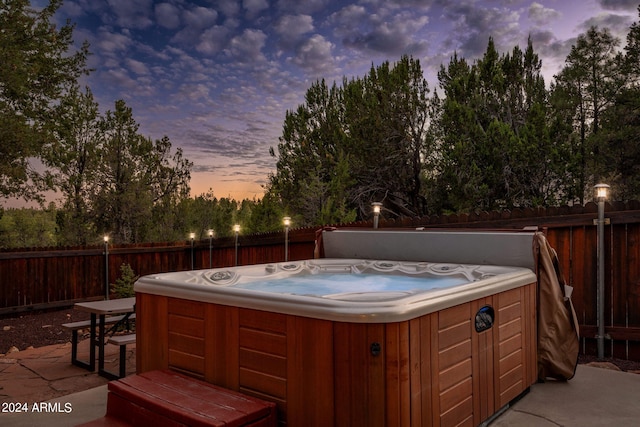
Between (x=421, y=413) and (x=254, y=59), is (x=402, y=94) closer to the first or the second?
(x=254, y=59)

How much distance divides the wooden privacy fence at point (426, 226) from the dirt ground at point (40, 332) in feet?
0.48

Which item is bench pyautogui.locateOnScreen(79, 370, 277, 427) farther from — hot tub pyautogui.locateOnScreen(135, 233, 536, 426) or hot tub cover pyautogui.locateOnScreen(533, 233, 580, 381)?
hot tub cover pyautogui.locateOnScreen(533, 233, 580, 381)

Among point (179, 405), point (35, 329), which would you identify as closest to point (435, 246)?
point (179, 405)

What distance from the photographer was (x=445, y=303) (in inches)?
82.3

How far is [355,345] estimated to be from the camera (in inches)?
71.4

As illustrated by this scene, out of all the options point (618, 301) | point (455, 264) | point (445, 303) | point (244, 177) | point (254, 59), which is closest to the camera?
point (445, 303)

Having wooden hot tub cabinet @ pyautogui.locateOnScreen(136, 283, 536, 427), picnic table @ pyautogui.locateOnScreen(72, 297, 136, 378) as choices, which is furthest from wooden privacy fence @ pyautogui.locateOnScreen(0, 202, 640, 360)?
picnic table @ pyautogui.locateOnScreen(72, 297, 136, 378)

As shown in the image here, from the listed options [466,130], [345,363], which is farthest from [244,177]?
[345,363]

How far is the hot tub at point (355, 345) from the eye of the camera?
5.91 ft

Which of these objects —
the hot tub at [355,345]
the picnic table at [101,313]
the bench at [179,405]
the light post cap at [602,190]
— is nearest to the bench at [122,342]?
the picnic table at [101,313]

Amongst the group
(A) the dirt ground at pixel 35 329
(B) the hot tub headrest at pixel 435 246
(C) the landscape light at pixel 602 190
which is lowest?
(A) the dirt ground at pixel 35 329

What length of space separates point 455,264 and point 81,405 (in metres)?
2.92

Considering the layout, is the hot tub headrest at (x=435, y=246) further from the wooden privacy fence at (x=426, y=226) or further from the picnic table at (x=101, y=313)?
the picnic table at (x=101, y=313)

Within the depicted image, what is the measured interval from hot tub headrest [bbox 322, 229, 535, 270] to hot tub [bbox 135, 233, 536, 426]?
250 millimetres
